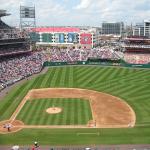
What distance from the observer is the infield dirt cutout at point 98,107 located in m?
53.5

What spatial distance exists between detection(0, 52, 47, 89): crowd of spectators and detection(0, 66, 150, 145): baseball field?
4.72m

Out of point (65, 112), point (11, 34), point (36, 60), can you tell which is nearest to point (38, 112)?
point (65, 112)

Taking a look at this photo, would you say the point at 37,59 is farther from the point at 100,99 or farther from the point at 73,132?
the point at 73,132

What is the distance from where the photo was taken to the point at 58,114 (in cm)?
5881

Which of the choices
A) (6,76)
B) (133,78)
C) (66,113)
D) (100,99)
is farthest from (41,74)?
(66,113)

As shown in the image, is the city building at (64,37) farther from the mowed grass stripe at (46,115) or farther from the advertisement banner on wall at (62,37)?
the mowed grass stripe at (46,115)

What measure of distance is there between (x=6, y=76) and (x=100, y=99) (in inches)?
1229

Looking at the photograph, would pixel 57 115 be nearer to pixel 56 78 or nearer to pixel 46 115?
pixel 46 115

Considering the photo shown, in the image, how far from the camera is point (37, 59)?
11575cm

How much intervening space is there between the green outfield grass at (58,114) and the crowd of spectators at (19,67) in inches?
716

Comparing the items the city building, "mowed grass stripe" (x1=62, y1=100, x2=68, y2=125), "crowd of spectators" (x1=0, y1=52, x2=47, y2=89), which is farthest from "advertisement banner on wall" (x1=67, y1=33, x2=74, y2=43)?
"mowed grass stripe" (x1=62, y1=100, x2=68, y2=125)

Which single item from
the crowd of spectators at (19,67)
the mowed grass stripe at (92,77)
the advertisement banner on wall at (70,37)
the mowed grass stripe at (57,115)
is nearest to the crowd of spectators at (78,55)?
the crowd of spectators at (19,67)

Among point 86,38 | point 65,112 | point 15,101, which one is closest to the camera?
point 65,112

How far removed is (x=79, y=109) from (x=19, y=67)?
4368cm
